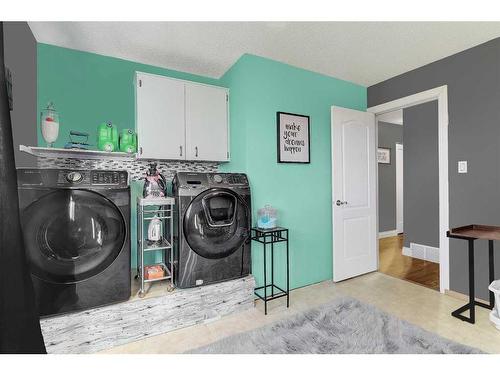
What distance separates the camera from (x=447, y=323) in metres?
2.07

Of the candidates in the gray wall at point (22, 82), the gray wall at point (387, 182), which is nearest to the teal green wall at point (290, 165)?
the gray wall at point (22, 82)

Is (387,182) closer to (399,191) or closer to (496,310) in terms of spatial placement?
(399,191)

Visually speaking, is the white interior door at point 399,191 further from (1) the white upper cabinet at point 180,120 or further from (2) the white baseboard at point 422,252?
(1) the white upper cabinet at point 180,120

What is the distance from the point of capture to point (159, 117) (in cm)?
234

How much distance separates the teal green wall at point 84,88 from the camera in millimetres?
2223

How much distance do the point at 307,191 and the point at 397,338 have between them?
1.52 metres

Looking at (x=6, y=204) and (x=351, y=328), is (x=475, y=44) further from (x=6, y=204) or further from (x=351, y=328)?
(x=6, y=204)

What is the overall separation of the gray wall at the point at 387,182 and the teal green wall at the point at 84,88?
474 centimetres

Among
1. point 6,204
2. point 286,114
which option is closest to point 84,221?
point 6,204

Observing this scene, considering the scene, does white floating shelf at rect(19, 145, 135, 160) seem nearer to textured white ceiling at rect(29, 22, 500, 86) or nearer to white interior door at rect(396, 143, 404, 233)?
textured white ceiling at rect(29, 22, 500, 86)

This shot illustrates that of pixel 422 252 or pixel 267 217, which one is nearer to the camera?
pixel 267 217

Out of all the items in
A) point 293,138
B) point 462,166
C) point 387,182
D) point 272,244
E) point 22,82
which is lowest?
point 272,244

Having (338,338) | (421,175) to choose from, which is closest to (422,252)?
(421,175)

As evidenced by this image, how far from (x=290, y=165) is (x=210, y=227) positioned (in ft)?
3.71
